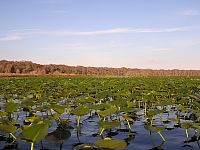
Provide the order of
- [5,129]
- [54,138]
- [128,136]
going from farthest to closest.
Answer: [128,136]
[54,138]
[5,129]

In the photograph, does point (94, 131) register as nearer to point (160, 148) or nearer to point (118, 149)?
point (160, 148)

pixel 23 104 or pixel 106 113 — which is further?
pixel 23 104

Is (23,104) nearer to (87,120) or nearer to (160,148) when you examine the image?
(87,120)

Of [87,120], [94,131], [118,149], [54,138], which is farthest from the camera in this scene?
[87,120]

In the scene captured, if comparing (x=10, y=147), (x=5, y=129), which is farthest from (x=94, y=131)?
(x=5, y=129)

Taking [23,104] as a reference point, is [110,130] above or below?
below

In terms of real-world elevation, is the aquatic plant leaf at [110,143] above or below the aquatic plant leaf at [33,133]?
below

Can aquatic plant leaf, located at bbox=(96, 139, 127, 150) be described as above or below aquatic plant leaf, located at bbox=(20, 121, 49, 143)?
below

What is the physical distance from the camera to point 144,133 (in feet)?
16.5

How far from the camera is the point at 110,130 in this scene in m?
5.01

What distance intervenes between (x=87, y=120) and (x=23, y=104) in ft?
5.65

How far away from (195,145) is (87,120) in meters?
2.96

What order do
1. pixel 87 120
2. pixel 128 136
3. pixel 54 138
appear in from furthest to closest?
pixel 87 120 → pixel 128 136 → pixel 54 138

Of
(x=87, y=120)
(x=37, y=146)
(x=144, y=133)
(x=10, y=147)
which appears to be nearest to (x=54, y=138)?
(x=37, y=146)
